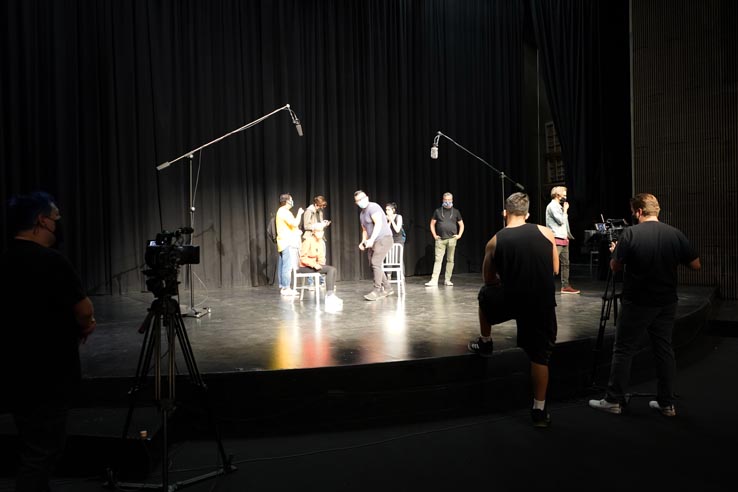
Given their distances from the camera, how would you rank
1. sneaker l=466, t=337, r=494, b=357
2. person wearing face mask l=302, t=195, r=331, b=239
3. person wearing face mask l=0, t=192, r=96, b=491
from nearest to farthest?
person wearing face mask l=0, t=192, r=96, b=491, sneaker l=466, t=337, r=494, b=357, person wearing face mask l=302, t=195, r=331, b=239

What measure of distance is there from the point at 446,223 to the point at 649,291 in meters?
5.06

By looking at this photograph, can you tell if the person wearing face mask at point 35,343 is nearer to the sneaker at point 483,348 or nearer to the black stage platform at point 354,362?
the black stage platform at point 354,362

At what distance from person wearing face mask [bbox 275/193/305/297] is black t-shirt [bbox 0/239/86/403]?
5071 millimetres

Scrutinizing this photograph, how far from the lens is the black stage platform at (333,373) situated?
3.41m

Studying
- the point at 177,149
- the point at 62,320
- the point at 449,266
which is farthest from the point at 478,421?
the point at 177,149

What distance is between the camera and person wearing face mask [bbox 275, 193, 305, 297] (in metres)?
7.45

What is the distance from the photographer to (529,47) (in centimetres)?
1211

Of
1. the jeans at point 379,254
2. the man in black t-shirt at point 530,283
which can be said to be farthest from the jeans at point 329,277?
the man in black t-shirt at point 530,283

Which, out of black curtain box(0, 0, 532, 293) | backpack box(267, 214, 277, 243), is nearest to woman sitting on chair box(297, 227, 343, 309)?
backpack box(267, 214, 277, 243)

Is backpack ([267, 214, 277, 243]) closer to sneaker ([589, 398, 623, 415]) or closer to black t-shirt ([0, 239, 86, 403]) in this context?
sneaker ([589, 398, 623, 415])

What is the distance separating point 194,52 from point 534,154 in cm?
728

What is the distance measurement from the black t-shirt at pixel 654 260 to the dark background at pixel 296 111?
652cm

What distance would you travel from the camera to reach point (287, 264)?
7.63 metres

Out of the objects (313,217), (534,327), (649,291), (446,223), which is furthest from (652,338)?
(446,223)
